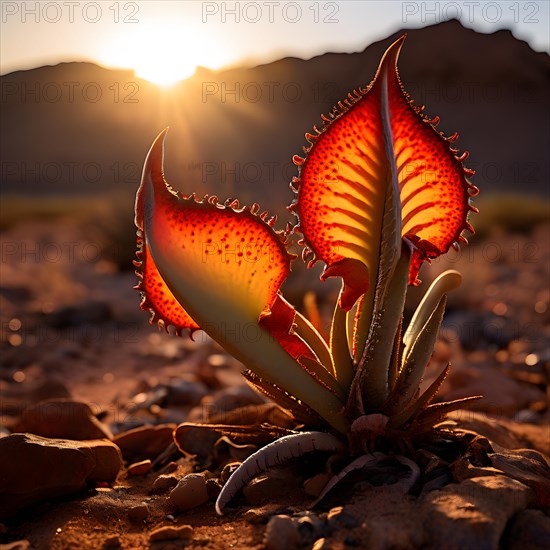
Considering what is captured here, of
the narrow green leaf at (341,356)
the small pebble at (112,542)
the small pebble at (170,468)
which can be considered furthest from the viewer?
the small pebble at (170,468)

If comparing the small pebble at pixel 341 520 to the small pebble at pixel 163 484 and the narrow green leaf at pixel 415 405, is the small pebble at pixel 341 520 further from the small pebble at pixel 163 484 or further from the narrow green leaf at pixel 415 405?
the small pebble at pixel 163 484

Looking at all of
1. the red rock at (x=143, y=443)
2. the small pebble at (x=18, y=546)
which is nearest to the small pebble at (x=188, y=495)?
the small pebble at (x=18, y=546)

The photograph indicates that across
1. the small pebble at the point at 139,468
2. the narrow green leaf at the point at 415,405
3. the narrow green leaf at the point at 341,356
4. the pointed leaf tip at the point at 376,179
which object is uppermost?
the pointed leaf tip at the point at 376,179

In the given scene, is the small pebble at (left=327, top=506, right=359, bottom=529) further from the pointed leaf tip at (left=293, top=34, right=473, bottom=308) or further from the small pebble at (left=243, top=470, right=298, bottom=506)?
the pointed leaf tip at (left=293, top=34, right=473, bottom=308)

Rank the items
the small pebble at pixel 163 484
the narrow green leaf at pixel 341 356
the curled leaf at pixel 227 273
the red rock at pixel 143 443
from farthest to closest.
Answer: the red rock at pixel 143 443 → the small pebble at pixel 163 484 → the narrow green leaf at pixel 341 356 → the curled leaf at pixel 227 273

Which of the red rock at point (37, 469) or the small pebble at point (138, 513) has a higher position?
the red rock at point (37, 469)

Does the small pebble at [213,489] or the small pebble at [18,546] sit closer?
the small pebble at [18,546]

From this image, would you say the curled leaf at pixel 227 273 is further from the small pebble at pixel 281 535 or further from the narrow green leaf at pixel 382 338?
the small pebble at pixel 281 535
